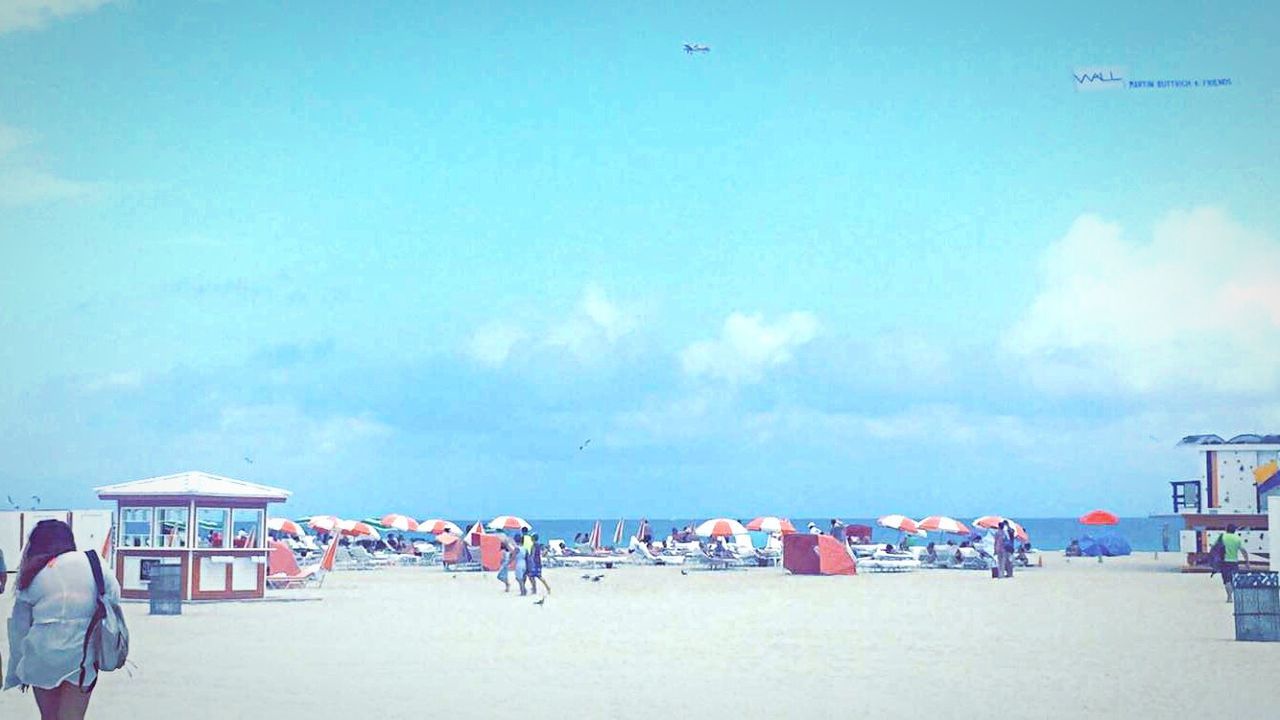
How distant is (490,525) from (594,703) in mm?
35061

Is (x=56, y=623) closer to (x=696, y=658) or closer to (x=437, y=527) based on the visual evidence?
(x=696, y=658)

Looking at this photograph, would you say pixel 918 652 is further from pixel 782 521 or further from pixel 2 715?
pixel 782 521

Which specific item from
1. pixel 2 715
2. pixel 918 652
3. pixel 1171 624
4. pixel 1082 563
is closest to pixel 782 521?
pixel 1082 563

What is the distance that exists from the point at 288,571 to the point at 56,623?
21245mm

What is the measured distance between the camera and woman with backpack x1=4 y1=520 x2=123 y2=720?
727 cm

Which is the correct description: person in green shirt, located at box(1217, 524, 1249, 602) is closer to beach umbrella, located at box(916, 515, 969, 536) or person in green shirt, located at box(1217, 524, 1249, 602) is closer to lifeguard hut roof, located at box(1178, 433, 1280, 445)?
lifeguard hut roof, located at box(1178, 433, 1280, 445)

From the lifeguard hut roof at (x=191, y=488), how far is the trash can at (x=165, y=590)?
2.10 m

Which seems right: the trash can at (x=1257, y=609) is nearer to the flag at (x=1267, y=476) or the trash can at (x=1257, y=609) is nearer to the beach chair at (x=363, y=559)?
the flag at (x=1267, y=476)

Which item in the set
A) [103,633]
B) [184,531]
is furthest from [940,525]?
[103,633]

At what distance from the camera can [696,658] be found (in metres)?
14.4

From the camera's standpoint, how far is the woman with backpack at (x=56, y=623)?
7266 mm

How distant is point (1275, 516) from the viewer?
74.0 ft

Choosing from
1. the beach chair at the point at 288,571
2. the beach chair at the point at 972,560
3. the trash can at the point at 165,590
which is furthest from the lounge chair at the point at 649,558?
the trash can at the point at 165,590

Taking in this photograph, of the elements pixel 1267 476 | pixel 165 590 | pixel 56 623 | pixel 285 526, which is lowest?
pixel 165 590
